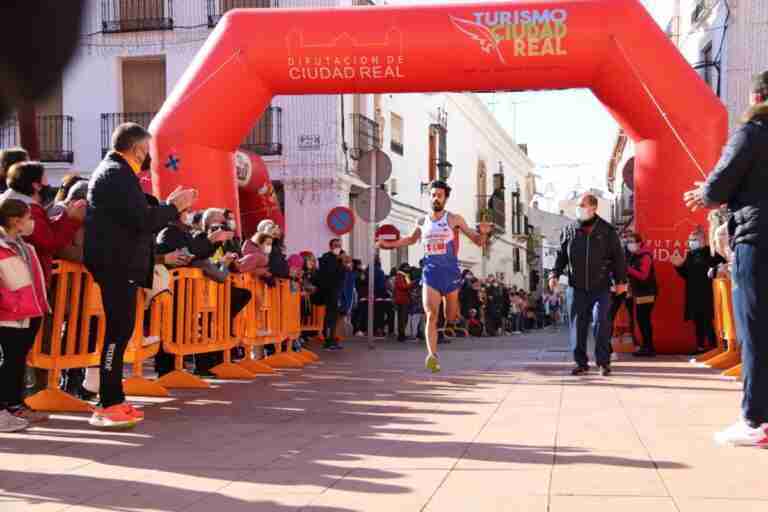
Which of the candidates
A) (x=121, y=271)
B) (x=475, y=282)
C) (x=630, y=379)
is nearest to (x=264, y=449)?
(x=121, y=271)

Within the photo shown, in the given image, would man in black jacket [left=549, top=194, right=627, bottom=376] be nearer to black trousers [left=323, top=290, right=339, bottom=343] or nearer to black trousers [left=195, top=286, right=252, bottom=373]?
black trousers [left=195, top=286, right=252, bottom=373]

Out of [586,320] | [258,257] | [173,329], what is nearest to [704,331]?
[586,320]

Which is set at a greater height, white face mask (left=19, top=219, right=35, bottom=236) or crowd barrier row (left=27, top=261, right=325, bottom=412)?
white face mask (left=19, top=219, right=35, bottom=236)

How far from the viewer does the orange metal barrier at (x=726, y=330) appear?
1055 cm

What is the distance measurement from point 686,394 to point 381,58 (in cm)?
734

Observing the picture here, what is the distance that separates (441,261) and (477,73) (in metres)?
4.32

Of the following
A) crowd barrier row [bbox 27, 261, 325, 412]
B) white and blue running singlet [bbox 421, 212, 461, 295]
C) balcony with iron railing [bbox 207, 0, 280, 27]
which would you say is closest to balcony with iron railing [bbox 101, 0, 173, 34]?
balcony with iron railing [bbox 207, 0, 280, 27]

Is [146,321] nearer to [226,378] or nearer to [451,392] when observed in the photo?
[226,378]

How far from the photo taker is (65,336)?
720 centimetres

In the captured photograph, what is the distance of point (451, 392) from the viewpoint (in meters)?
8.63

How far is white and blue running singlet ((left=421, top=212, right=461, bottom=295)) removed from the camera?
10.5 metres

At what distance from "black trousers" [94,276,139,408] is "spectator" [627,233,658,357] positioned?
8386 mm

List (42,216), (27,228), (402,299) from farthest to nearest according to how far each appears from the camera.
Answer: (402,299) < (42,216) < (27,228)

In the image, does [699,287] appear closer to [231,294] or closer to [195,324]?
[231,294]
